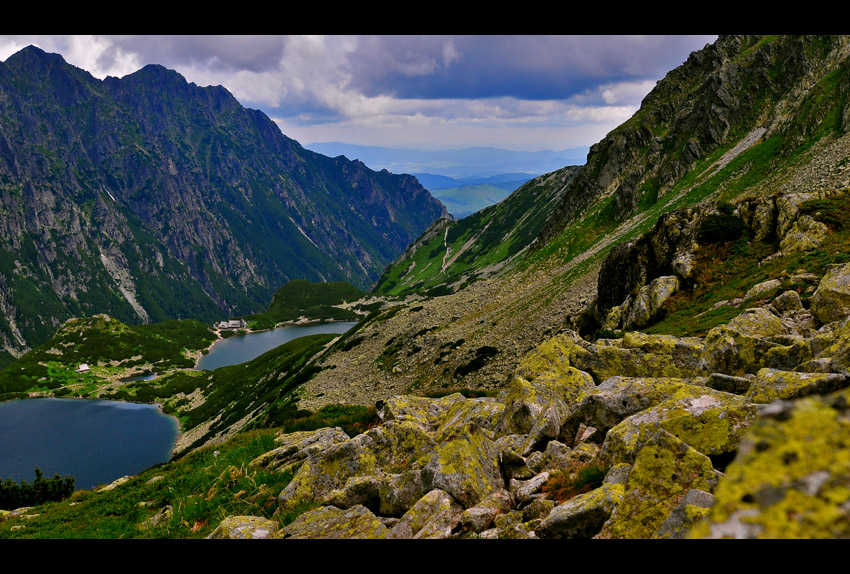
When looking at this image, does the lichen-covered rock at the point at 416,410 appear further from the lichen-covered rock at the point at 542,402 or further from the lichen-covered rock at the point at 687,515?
the lichen-covered rock at the point at 687,515

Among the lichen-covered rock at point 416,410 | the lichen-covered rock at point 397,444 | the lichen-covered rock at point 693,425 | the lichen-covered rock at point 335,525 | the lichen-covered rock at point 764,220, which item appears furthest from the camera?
the lichen-covered rock at point 764,220

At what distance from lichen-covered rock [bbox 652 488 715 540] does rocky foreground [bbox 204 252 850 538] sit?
0.02 m

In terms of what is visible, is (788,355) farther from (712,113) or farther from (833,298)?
(712,113)

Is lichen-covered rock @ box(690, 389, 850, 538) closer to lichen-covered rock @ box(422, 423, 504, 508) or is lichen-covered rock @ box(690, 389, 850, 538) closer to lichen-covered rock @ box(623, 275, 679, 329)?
lichen-covered rock @ box(422, 423, 504, 508)

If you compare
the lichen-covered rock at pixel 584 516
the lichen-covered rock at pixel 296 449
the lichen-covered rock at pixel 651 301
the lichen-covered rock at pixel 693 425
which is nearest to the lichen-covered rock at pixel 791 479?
the lichen-covered rock at pixel 584 516

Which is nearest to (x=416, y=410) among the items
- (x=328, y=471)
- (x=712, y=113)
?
(x=328, y=471)

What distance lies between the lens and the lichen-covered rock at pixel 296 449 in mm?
16234

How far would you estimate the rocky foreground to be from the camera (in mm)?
2332

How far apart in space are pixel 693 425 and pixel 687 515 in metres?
3.38

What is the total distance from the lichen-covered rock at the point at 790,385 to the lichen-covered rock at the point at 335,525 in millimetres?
8793

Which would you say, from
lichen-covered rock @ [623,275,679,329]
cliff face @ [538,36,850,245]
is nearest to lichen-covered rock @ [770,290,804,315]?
lichen-covered rock @ [623,275,679,329]
